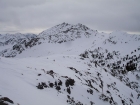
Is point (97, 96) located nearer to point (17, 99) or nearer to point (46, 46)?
point (17, 99)

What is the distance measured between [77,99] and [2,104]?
13.6 m

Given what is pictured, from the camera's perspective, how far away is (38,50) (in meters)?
154

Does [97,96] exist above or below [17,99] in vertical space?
below

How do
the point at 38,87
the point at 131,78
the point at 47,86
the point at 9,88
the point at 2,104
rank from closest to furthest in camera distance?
the point at 2,104, the point at 9,88, the point at 38,87, the point at 47,86, the point at 131,78

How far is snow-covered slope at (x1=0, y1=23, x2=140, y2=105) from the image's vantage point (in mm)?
Answer: 16875

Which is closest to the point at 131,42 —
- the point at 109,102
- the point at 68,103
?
the point at 109,102

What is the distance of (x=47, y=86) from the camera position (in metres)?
20.1

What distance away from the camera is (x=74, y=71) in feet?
110

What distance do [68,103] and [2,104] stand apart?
1045 cm

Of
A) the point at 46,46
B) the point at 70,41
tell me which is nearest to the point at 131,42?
the point at 70,41

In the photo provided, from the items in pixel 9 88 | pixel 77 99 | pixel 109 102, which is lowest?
pixel 109 102

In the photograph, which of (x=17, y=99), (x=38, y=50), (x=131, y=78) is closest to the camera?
(x=17, y=99)

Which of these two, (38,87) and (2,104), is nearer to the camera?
(2,104)

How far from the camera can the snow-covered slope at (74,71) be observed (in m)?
16.9
